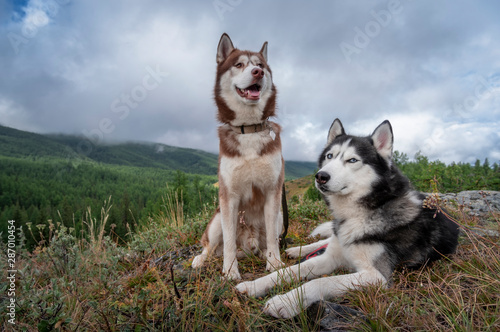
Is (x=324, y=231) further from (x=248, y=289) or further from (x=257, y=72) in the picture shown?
(x=257, y=72)

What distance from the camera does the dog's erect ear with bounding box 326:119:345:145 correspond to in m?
3.64

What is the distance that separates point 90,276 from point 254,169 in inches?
107

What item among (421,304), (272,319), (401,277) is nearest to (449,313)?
(421,304)

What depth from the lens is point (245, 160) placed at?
3426 mm

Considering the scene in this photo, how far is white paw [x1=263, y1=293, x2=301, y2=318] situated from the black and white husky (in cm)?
38

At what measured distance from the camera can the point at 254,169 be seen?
341cm

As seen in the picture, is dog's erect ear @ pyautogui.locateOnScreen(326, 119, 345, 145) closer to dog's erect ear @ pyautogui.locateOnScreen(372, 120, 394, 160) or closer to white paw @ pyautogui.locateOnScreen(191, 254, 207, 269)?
dog's erect ear @ pyautogui.locateOnScreen(372, 120, 394, 160)

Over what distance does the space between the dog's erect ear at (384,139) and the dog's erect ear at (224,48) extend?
2.38m

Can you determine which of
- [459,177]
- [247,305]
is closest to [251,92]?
[247,305]

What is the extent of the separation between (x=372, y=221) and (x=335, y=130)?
4.34ft

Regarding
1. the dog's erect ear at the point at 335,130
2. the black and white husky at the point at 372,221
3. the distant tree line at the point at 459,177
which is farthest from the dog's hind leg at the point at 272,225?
the distant tree line at the point at 459,177

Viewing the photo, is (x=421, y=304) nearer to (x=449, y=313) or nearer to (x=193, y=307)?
(x=449, y=313)

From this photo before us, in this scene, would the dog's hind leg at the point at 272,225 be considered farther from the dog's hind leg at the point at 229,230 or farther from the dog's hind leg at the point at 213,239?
the dog's hind leg at the point at 213,239

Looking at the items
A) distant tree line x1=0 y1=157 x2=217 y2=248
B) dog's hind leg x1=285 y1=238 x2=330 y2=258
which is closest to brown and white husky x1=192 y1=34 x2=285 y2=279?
dog's hind leg x1=285 y1=238 x2=330 y2=258
